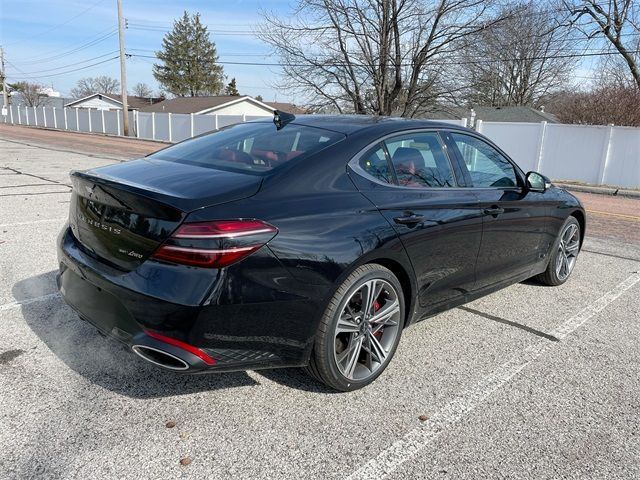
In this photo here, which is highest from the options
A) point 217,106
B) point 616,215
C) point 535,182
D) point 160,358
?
point 217,106

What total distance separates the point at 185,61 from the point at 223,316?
75188mm

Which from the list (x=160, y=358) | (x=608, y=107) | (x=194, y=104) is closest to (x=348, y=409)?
(x=160, y=358)

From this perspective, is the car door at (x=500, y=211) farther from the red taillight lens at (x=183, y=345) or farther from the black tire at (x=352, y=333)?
the red taillight lens at (x=183, y=345)

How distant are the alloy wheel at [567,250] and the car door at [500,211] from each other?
61cm

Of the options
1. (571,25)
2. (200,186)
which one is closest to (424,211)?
(200,186)

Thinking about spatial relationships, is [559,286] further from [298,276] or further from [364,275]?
[298,276]

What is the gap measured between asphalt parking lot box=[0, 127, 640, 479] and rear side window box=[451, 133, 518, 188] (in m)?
1.12

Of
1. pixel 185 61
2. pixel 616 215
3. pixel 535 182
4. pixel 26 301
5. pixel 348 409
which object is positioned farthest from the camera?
pixel 185 61

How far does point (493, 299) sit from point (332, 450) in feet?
9.15

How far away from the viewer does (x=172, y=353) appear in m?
2.52

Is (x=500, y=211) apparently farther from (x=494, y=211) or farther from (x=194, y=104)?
(x=194, y=104)

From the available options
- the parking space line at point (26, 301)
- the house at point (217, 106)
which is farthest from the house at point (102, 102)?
the parking space line at point (26, 301)

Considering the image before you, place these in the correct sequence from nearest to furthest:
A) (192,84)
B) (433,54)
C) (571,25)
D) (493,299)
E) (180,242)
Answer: (180,242) → (493,299) → (433,54) → (571,25) → (192,84)

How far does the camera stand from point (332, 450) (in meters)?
2.57
